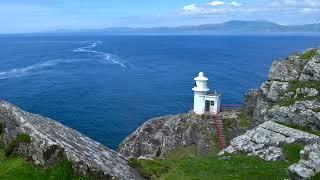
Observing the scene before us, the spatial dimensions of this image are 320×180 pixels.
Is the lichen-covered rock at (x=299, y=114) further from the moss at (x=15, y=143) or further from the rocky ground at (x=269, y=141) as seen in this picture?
the moss at (x=15, y=143)

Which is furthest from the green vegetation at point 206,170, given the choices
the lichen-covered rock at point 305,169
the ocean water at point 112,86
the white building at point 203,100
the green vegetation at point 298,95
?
the ocean water at point 112,86

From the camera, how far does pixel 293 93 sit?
50062mm

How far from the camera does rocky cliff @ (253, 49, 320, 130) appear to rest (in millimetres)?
46531

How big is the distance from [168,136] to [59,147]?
147 feet

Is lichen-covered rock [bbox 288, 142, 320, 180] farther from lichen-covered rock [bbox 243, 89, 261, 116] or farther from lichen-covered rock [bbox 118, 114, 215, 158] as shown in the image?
lichen-covered rock [bbox 243, 89, 261, 116]

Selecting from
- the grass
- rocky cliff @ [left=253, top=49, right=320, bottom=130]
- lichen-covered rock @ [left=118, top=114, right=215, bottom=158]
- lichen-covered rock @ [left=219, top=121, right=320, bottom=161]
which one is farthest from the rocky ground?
the grass

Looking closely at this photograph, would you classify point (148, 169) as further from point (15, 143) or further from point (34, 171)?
point (15, 143)

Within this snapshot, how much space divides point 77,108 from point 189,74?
2200 inches

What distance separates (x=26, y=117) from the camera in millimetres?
15789

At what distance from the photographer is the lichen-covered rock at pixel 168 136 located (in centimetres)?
5656

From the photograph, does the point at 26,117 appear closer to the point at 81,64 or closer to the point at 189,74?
the point at 189,74

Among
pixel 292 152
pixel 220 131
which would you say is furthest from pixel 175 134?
pixel 292 152

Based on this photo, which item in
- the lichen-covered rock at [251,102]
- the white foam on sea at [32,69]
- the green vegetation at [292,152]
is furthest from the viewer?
the white foam on sea at [32,69]

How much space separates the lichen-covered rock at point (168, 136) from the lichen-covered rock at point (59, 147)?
127 feet
